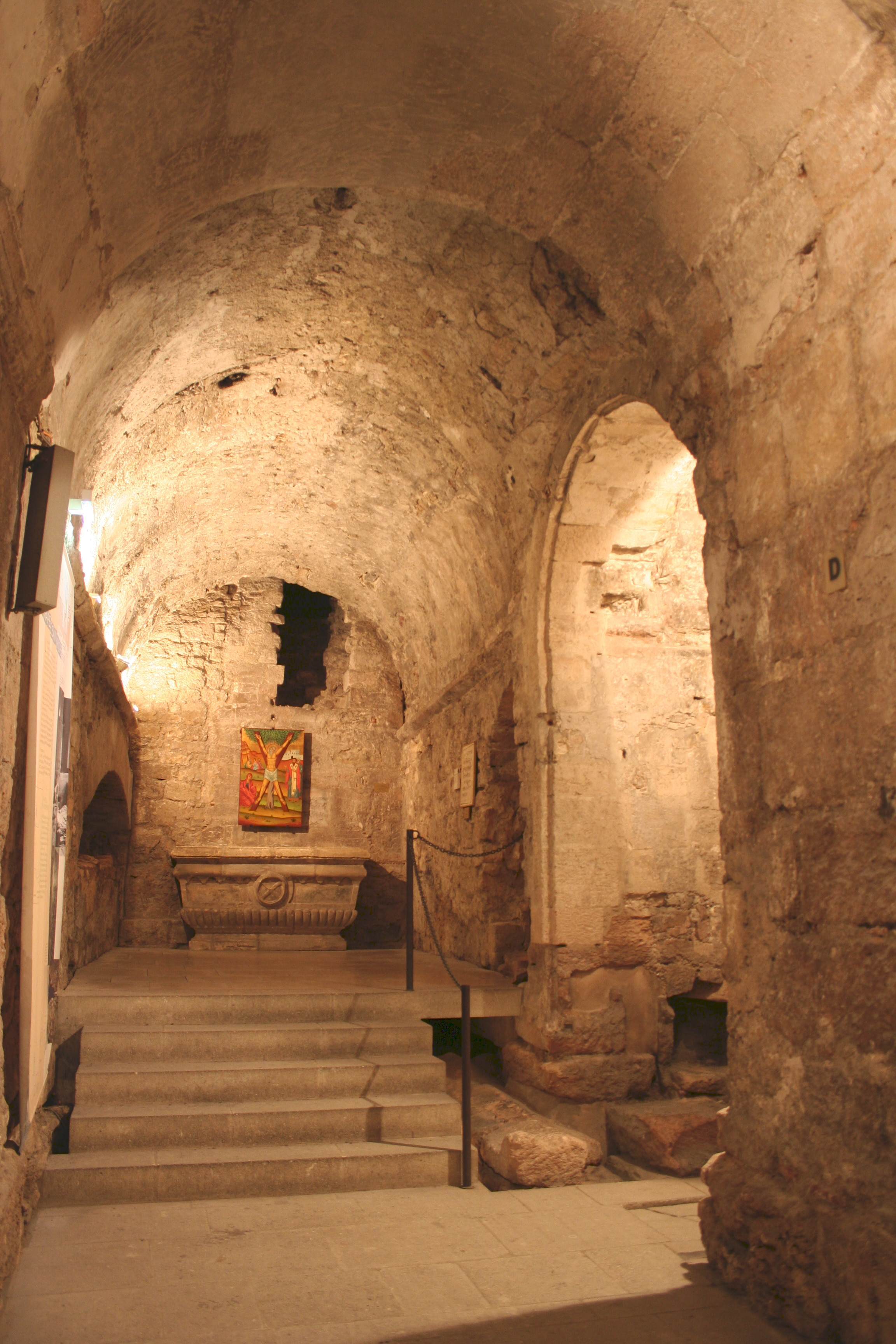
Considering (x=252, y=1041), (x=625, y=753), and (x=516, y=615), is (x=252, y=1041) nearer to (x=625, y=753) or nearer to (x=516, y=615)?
(x=625, y=753)

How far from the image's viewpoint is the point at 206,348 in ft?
17.8

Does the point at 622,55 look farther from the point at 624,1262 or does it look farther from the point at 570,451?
the point at 624,1262

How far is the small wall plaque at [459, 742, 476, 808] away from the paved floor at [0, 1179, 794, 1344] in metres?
3.30

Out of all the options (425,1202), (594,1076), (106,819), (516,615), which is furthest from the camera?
(106,819)

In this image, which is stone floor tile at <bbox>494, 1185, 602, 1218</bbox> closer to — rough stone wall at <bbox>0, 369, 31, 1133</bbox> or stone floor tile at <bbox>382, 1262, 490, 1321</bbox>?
stone floor tile at <bbox>382, 1262, 490, 1321</bbox>

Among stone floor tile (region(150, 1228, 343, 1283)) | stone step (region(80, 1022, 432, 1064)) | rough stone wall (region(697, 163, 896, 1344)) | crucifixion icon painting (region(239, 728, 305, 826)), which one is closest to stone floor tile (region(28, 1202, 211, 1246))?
stone floor tile (region(150, 1228, 343, 1283))

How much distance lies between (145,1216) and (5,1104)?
113cm

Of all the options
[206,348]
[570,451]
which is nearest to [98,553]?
[206,348]

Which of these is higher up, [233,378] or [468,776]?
[233,378]

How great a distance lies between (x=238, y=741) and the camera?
32.2 ft

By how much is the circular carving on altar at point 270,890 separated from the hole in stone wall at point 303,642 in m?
2.46

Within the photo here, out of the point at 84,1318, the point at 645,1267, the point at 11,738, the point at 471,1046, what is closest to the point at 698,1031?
the point at 471,1046

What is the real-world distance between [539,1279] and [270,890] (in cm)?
596

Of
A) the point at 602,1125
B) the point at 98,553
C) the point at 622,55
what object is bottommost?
the point at 602,1125
